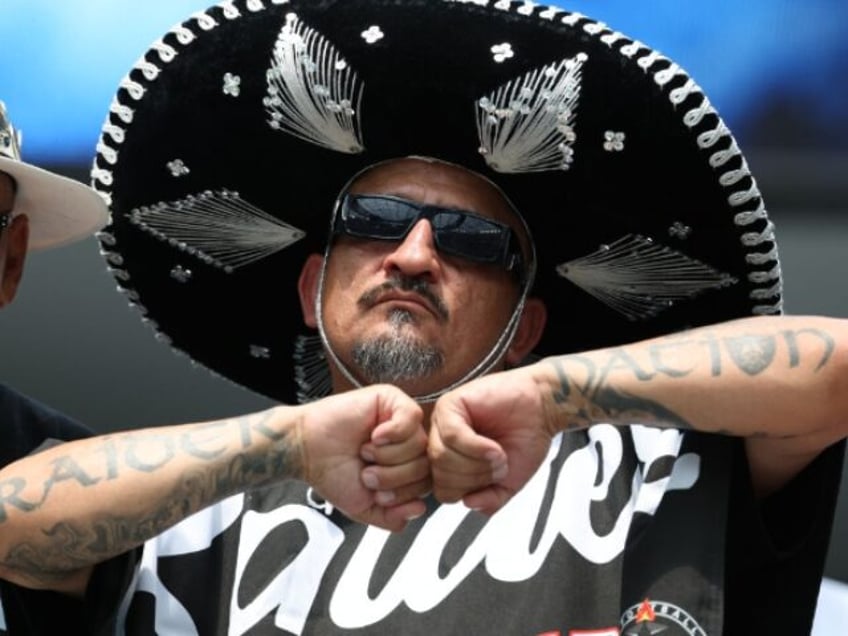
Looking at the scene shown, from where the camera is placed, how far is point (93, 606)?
194cm

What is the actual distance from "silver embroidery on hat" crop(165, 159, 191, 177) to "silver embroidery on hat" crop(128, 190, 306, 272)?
51 millimetres

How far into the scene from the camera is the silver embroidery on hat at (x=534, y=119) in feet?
6.71

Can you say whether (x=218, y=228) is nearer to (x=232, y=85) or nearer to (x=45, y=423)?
(x=232, y=85)

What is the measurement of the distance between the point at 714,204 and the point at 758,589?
552mm

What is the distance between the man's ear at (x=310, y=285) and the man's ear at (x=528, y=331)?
1.09 ft

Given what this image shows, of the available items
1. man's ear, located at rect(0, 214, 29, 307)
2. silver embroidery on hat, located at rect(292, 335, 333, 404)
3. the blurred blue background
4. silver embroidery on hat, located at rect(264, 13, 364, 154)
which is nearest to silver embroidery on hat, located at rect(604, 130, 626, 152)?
silver embroidery on hat, located at rect(264, 13, 364, 154)

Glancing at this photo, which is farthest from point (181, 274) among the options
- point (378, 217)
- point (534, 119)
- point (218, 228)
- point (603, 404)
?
point (603, 404)

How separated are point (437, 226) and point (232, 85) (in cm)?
37

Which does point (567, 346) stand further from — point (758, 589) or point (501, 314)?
point (758, 589)

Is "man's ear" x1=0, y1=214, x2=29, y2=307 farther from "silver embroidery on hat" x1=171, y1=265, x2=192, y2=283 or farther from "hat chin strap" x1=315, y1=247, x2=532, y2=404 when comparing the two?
"hat chin strap" x1=315, y1=247, x2=532, y2=404

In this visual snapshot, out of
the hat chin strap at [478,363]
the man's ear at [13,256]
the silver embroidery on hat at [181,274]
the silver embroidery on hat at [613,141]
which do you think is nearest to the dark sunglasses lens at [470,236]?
the hat chin strap at [478,363]

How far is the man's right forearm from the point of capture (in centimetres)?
179

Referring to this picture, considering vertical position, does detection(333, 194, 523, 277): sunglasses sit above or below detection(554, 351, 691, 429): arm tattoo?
above

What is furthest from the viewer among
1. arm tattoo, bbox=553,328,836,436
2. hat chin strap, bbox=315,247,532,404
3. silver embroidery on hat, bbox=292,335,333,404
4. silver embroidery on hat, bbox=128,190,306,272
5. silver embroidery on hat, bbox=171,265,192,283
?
silver embroidery on hat, bbox=292,335,333,404
